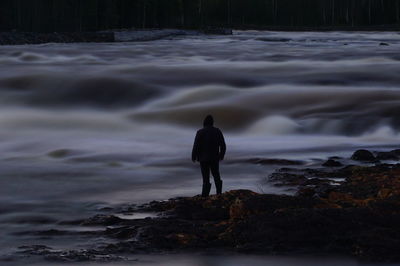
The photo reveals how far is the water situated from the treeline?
31819 millimetres

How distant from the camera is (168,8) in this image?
8938 cm

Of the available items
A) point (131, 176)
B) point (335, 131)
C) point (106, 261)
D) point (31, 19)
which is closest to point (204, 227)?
point (106, 261)

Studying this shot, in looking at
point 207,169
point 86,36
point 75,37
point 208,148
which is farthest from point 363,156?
point 86,36

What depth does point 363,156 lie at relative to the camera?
13.6 meters

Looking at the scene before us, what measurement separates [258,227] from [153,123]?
35.7 feet

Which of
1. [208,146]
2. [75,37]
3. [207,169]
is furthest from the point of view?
[75,37]

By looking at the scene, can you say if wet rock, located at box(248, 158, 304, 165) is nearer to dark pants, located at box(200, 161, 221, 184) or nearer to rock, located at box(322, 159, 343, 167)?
rock, located at box(322, 159, 343, 167)

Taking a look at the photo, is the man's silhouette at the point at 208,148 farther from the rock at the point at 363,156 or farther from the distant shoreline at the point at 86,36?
the distant shoreline at the point at 86,36

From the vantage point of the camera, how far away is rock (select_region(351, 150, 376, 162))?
1350 centimetres

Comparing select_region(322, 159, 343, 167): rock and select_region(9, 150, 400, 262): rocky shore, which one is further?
select_region(322, 159, 343, 167): rock

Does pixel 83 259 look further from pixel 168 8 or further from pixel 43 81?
pixel 168 8

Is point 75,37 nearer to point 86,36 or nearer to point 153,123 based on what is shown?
point 86,36

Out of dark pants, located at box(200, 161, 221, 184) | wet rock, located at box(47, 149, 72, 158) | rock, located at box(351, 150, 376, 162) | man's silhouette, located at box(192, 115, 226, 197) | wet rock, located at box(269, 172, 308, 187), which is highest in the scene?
man's silhouette, located at box(192, 115, 226, 197)

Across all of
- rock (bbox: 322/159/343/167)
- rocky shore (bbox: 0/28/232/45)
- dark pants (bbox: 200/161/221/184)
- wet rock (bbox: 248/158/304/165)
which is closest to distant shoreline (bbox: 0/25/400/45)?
rocky shore (bbox: 0/28/232/45)
